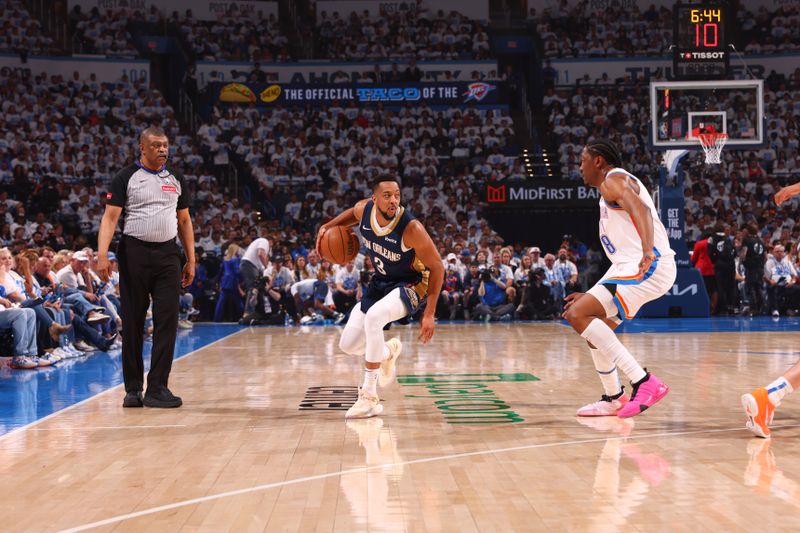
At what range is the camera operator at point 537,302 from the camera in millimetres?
18047

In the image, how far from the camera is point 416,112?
25.7 m

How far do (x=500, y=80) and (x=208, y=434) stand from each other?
21323mm

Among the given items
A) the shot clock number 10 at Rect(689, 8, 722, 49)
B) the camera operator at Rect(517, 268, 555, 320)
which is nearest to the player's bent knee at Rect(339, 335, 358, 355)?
the shot clock number 10 at Rect(689, 8, 722, 49)

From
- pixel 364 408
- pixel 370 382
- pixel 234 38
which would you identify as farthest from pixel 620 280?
pixel 234 38

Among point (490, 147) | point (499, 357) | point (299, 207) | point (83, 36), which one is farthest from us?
point (83, 36)

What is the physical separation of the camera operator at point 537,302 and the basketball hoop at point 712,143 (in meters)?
3.69

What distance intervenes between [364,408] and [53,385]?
346 centimetres

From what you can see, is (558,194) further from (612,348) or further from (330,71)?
(612,348)

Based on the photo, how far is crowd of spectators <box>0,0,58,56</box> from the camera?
25.5 m

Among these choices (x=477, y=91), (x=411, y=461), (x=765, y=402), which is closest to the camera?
(x=411, y=461)

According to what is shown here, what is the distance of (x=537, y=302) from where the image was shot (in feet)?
59.6

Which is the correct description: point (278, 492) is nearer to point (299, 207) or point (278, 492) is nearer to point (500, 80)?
point (299, 207)

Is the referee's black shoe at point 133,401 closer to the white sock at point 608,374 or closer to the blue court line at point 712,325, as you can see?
the white sock at point 608,374

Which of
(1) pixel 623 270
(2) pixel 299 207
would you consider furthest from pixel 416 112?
(1) pixel 623 270
